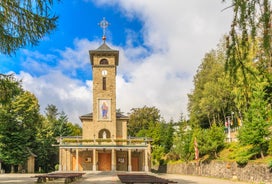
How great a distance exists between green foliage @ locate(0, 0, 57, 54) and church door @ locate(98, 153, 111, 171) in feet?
89.5

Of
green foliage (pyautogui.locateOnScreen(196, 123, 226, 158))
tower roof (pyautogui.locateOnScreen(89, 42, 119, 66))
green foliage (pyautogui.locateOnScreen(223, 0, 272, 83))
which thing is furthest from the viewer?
tower roof (pyautogui.locateOnScreen(89, 42, 119, 66))

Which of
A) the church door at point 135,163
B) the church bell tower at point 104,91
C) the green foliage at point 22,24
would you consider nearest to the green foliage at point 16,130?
the church bell tower at point 104,91

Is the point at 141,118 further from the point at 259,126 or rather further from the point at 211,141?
the point at 259,126

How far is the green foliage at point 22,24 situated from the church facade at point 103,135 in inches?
964

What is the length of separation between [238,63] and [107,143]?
2993cm

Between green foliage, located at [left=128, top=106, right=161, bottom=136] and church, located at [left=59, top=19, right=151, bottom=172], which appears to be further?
green foliage, located at [left=128, top=106, right=161, bottom=136]

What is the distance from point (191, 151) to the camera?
2881cm

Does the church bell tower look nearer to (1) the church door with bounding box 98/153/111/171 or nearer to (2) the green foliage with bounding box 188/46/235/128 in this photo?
(1) the church door with bounding box 98/153/111/171

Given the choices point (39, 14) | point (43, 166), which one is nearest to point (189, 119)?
point (43, 166)

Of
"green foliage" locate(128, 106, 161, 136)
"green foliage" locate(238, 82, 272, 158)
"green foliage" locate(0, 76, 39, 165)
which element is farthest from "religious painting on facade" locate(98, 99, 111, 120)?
"green foliage" locate(128, 106, 161, 136)

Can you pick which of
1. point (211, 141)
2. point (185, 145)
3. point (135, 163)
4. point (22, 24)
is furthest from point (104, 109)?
point (22, 24)

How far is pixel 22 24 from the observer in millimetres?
7840

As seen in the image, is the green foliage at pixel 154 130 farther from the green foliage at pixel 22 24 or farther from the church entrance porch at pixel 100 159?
the green foliage at pixel 22 24

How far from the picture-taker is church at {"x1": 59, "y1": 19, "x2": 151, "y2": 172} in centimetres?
3262
